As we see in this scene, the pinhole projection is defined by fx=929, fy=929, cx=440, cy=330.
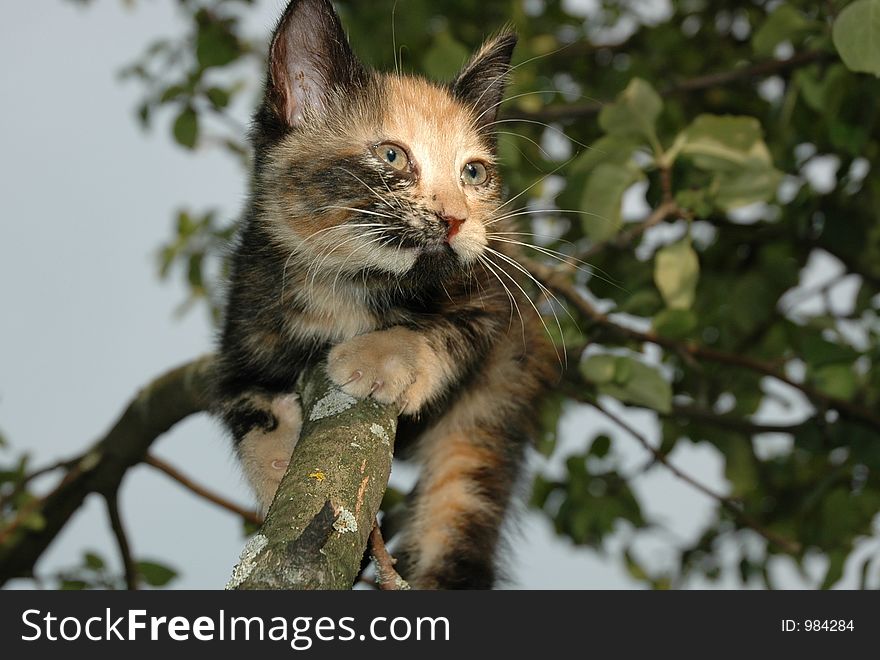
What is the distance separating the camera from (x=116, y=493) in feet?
12.4

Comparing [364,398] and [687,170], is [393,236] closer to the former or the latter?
[364,398]

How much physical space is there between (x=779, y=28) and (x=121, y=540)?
10.5 ft

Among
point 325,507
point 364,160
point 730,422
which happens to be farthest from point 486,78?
point 325,507

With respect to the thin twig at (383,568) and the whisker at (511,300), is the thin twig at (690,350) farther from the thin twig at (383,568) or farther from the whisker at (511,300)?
the thin twig at (383,568)

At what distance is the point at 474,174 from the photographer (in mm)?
2953

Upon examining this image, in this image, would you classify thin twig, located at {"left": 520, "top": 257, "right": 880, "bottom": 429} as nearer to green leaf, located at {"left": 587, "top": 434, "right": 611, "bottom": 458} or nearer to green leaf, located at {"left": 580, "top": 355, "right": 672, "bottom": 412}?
green leaf, located at {"left": 580, "top": 355, "right": 672, "bottom": 412}

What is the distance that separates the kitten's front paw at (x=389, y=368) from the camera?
224 cm

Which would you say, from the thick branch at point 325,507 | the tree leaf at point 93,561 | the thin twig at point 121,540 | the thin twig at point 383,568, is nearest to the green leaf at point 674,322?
the thick branch at point 325,507

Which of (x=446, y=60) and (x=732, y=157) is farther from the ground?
(x=446, y=60)

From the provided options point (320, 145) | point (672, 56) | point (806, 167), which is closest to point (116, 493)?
point (320, 145)

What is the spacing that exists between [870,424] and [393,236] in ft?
7.12

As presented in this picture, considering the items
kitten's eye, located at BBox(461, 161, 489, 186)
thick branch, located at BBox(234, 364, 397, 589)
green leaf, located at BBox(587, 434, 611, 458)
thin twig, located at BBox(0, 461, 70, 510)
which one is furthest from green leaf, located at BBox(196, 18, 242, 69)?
thick branch, located at BBox(234, 364, 397, 589)

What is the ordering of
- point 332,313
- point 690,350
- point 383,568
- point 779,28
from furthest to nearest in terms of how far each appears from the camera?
point 690,350
point 779,28
point 332,313
point 383,568

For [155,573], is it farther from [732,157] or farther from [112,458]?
Result: [732,157]
